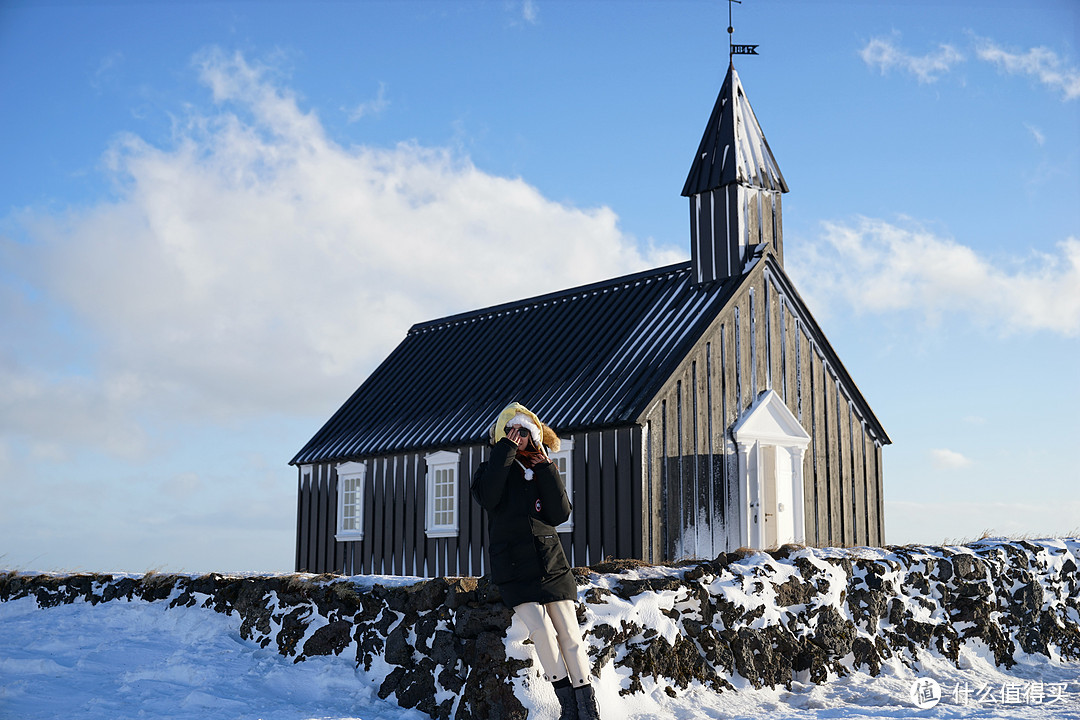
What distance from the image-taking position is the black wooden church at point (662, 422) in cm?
1689

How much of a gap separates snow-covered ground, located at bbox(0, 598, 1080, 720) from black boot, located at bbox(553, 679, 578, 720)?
52cm

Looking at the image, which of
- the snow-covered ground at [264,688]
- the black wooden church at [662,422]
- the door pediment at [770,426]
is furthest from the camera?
the door pediment at [770,426]

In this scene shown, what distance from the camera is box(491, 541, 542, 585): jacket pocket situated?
26.0 ft

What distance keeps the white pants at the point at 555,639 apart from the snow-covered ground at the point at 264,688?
2.35 feet

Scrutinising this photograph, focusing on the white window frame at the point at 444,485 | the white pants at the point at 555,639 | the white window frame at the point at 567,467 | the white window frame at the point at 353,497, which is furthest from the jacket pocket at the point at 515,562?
the white window frame at the point at 353,497

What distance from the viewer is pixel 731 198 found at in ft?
64.7

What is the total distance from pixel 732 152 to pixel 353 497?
35.5 ft

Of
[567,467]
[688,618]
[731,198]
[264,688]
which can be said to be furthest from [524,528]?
[731,198]

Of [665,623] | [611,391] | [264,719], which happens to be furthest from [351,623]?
[611,391]

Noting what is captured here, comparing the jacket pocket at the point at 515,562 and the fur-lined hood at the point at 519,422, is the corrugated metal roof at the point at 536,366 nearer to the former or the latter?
the fur-lined hood at the point at 519,422

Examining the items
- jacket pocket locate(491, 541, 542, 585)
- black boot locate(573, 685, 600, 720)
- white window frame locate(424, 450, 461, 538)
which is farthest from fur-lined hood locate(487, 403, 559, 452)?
white window frame locate(424, 450, 461, 538)

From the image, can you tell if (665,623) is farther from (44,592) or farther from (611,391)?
(44,592)

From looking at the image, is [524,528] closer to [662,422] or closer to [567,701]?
[567,701]

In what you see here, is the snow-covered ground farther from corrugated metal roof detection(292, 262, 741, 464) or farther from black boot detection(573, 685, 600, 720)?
corrugated metal roof detection(292, 262, 741, 464)
